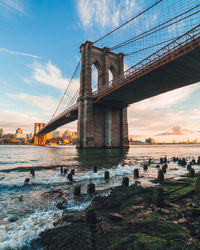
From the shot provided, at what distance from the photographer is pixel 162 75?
24734 mm

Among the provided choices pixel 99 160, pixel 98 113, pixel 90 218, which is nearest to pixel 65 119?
pixel 98 113

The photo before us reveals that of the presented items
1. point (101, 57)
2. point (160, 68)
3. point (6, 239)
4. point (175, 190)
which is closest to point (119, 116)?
point (101, 57)

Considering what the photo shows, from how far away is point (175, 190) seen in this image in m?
4.57

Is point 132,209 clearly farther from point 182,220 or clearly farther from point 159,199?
point 182,220

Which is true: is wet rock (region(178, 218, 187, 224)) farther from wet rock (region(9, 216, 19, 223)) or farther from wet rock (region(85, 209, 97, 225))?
wet rock (region(9, 216, 19, 223))

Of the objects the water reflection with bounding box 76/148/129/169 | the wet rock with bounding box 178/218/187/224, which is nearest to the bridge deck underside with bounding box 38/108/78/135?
the water reflection with bounding box 76/148/129/169

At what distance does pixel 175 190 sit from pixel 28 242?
4249 mm

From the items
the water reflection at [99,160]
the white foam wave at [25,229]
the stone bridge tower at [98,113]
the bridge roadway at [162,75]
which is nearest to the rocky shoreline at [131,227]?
the white foam wave at [25,229]

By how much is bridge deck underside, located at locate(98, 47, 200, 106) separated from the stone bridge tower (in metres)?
4.12

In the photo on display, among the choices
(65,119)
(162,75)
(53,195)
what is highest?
(162,75)

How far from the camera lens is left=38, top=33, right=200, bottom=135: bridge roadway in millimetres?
18688

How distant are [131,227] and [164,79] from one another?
93.4 feet

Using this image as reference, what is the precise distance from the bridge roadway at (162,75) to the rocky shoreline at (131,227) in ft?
66.3

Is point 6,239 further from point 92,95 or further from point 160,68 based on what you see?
point 92,95
